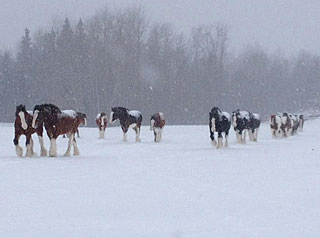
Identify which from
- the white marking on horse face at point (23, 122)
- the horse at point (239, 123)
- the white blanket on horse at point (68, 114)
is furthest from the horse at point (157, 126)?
the white marking on horse face at point (23, 122)

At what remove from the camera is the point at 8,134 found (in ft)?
87.7

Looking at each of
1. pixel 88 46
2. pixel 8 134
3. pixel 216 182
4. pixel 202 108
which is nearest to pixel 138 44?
pixel 88 46

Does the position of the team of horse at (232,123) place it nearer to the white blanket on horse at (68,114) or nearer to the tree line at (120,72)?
the white blanket on horse at (68,114)

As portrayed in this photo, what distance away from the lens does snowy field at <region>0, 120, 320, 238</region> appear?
5.79 meters

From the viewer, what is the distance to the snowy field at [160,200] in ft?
19.0

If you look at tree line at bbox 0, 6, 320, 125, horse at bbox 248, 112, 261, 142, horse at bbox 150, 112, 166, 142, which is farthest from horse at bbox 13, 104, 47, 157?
tree line at bbox 0, 6, 320, 125

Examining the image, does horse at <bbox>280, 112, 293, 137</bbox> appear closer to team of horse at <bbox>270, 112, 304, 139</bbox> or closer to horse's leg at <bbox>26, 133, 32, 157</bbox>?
team of horse at <bbox>270, 112, 304, 139</bbox>

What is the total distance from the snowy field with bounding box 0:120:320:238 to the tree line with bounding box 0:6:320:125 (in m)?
48.3

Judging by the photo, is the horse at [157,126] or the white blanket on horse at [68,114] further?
the horse at [157,126]

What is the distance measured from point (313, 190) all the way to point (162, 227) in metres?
3.46

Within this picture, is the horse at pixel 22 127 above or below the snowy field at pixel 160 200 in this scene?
above

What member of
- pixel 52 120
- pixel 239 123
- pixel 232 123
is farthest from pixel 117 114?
pixel 52 120

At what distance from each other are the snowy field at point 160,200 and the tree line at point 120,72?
48312 mm

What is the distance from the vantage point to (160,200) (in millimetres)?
7574
